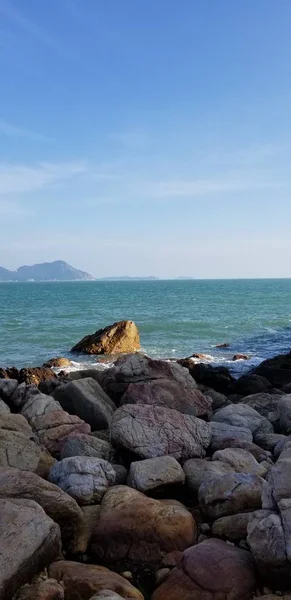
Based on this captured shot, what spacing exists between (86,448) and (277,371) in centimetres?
1223

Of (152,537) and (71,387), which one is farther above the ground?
(71,387)

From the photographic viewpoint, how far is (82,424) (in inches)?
380

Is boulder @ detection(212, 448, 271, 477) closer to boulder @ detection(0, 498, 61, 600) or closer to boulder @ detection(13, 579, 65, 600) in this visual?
boulder @ detection(0, 498, 61, 600)

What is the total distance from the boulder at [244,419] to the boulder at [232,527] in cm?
396

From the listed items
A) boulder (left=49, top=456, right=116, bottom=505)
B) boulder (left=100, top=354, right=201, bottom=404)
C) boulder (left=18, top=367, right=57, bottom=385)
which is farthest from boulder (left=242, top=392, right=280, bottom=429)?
boulder (left=18, top=367, right=57, bottom=385)

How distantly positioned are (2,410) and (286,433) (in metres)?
5.72

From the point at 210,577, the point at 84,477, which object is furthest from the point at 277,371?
the point at 210,577

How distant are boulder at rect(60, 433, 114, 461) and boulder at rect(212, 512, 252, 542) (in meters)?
2.40

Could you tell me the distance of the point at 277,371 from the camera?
19109 millimetres

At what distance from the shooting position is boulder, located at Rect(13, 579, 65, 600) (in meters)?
4.96

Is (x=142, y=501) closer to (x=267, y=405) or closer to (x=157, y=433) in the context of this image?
(x=157, y=433)

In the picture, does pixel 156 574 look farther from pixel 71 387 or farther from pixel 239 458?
pixel 71 387

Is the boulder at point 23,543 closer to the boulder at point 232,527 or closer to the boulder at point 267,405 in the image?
the boulder at point 232,527

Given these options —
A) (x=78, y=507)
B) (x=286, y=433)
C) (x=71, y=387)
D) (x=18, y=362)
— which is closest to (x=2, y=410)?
(x=71, y=387)
